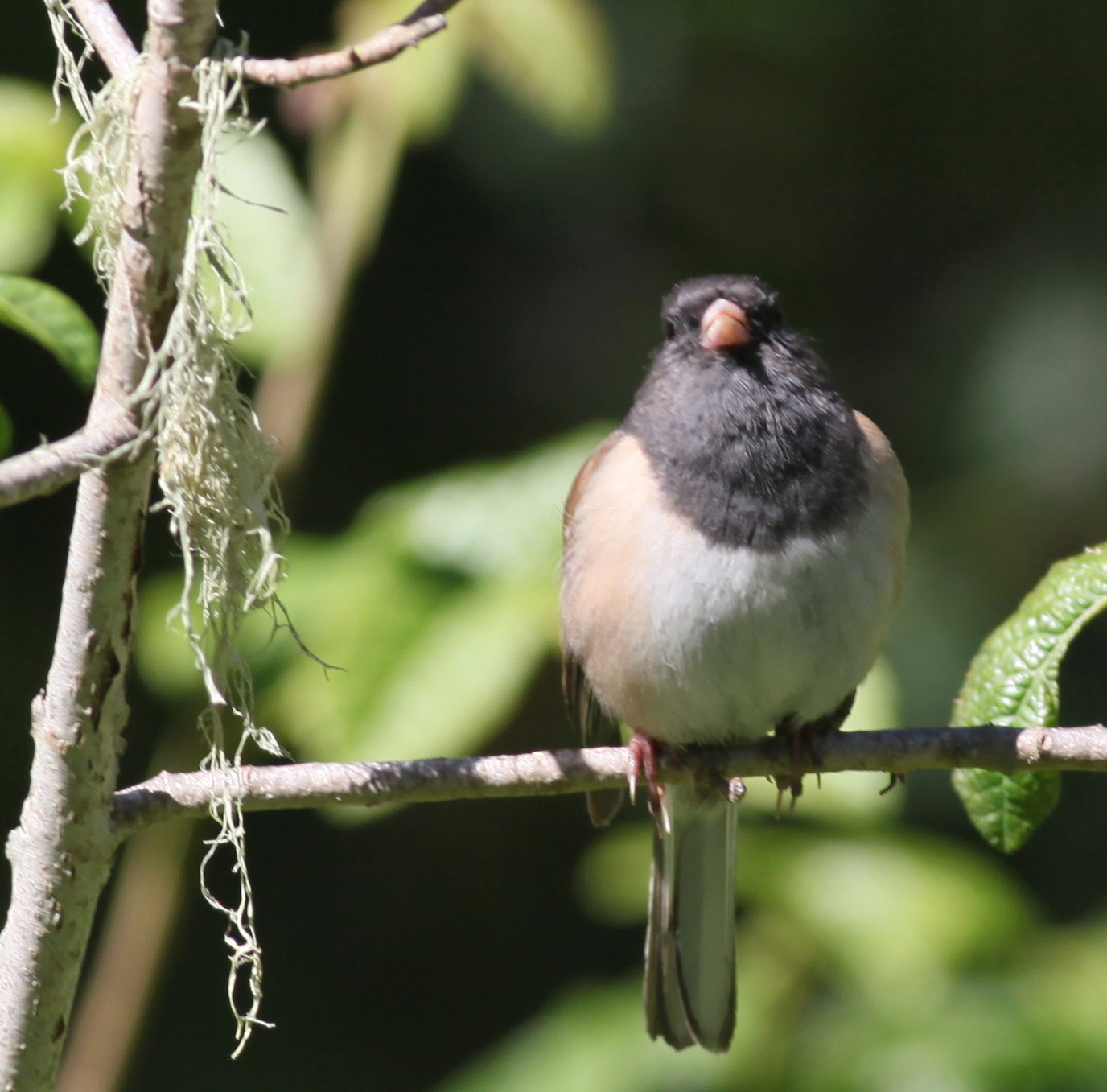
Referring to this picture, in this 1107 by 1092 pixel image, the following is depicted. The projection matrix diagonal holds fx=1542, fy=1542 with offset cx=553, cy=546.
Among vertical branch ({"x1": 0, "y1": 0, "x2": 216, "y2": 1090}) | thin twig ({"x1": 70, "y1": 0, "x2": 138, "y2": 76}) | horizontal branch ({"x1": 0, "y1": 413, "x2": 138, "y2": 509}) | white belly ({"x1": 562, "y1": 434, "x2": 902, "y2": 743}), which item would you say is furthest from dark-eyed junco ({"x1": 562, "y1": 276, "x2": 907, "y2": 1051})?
thin twig ({"x1": 70, "y1": 0, "x2": 138, "y2": 76})

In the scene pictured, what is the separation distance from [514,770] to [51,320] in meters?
0.62

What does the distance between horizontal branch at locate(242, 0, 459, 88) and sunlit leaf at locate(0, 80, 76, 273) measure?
1.04m

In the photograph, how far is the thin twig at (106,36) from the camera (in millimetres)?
1230

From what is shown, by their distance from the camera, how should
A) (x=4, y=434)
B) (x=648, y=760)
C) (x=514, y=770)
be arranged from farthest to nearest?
(x=648, y=760), (x=514, y=770), (x=4, y=434)

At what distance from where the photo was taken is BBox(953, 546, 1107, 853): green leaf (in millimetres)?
1598

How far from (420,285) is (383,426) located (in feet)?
1.35

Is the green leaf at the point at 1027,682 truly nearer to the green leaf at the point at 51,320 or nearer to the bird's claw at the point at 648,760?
the bird's claw at the point at 648,760

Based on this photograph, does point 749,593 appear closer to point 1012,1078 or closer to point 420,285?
point 1012,1078

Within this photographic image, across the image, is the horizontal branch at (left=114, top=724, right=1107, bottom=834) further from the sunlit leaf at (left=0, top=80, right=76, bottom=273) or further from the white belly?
the sunlit leaf at (left=0, top=80, right=76, bottom=273)

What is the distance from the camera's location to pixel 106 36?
124cm

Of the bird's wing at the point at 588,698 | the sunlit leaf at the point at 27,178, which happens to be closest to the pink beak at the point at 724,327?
the bird's wing at the point at 588,698

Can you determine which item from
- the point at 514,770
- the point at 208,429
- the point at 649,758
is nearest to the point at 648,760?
the point at 649,758

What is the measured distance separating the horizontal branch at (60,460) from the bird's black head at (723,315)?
1.21 metres

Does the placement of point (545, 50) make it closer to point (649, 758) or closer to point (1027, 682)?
point (649, 758)
